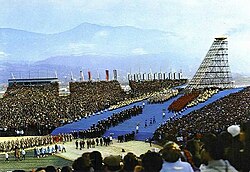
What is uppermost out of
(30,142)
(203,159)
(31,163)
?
(203,159)

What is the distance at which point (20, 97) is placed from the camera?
213 feet

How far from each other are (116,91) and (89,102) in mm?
15126

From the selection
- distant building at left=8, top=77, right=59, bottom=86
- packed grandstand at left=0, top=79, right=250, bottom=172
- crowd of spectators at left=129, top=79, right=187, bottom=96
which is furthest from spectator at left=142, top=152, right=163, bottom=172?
distant building at left=8, top=77, right=59, bottom=86

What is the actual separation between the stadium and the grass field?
2 centimetres

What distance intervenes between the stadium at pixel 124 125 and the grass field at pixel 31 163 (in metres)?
0.02

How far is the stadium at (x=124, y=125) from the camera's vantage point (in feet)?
25.7

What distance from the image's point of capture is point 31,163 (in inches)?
1200

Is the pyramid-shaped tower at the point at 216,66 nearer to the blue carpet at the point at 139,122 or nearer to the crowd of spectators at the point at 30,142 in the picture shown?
the blue carpet at the point at 139,122

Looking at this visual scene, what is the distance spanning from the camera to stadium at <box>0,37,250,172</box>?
7841mm

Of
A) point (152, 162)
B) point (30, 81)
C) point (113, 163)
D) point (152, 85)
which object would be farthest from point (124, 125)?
point (30, 81)

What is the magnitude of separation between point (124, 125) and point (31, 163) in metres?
13.9

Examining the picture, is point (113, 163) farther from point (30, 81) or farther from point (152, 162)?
point (30, 81)

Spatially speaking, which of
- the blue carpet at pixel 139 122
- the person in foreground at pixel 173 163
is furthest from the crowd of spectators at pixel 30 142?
the person in foreground at pixel 173 163

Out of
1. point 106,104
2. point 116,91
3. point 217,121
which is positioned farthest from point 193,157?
point 116,91
